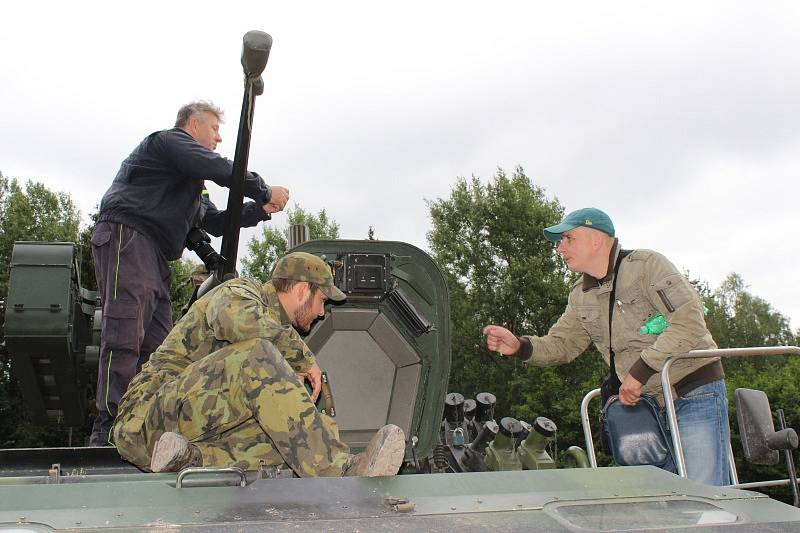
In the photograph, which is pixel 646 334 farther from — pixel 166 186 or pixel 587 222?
pixel 166 186

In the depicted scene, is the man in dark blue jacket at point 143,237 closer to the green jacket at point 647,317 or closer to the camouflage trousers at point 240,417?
the camouflage trousers at point 240,417

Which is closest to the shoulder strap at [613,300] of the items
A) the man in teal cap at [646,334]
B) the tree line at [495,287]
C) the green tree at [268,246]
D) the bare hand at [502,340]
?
the man in teal cap at [646,334]

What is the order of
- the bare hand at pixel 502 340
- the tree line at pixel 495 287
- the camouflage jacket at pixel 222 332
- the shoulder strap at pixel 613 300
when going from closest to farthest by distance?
the camouflage jacket at pixel 222 332, the shoulder strap at pixel 613 300, the bare hand at pixel 502 340, the tree line at pixel 495 287

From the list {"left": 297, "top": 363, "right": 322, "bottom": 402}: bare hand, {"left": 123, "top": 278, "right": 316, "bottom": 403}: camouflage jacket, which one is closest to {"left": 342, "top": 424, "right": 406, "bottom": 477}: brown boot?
{"left": 123, "top": 278, "right": 316, "bottom": 403}: camouflage jacket

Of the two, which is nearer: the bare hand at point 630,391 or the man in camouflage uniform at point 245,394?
the man in camouflage uniform at point 245,394

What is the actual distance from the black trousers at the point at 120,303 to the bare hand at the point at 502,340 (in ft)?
6.30

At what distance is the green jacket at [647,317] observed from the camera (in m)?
4.12

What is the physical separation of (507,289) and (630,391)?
24.1 meters

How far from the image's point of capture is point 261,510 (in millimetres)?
2346

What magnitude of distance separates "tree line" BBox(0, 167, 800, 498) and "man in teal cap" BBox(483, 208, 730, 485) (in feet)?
60.1

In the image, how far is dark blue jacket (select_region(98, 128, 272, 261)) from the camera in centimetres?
500

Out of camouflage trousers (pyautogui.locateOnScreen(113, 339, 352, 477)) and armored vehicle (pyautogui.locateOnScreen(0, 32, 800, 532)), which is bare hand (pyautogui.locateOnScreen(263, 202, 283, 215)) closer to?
armored vehicle (pyautogui.locateOnScreen(0, 32, 800, 532))

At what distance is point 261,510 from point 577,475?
3.42 ft

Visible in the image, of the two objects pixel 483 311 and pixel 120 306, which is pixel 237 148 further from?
pixel 483 311
